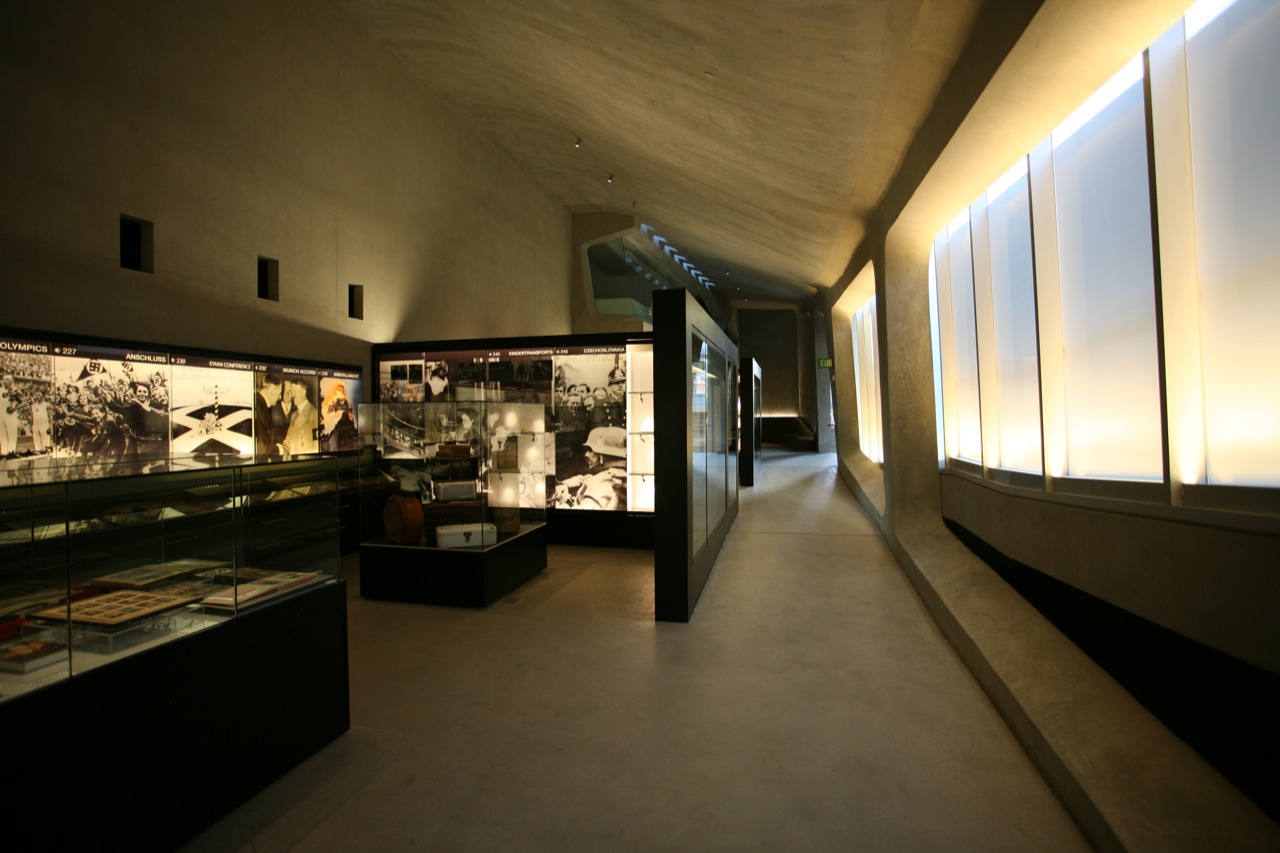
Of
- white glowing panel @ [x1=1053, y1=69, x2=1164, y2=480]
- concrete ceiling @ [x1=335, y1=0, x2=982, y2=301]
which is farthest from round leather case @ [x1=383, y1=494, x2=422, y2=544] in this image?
white glowing panel @ [x1=1053, y1=69, x2=1164, y2=480]

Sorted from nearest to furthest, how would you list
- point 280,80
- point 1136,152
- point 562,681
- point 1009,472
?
point 1136,152
point 562,681
point 1009,472
point 280,80

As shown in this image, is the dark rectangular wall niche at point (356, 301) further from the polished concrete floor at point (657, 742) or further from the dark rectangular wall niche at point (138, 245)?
the polished concrete floor at point (657, 742)

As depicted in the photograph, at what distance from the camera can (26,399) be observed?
4391 millimetres

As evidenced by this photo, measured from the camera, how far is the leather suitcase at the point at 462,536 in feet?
17.9

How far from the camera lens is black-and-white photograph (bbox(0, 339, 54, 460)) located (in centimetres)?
427

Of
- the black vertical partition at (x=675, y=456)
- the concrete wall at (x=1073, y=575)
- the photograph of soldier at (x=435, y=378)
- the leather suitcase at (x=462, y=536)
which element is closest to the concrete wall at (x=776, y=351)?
the photograph of soldier at (x=435, y=378)

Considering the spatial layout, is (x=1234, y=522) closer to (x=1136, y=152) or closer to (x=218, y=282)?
(x=1136, y=152)

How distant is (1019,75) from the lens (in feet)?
11.2

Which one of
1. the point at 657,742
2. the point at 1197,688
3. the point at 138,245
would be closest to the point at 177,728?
the point at 657,742

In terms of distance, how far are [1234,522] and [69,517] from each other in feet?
14.4

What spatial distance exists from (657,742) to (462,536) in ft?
10.0

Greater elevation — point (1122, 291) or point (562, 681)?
point (1122, 291)

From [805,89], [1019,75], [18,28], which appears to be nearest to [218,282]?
[18,28]

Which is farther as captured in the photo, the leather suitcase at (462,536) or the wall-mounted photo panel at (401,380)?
the wall-mounted photo panel at (401,380)
